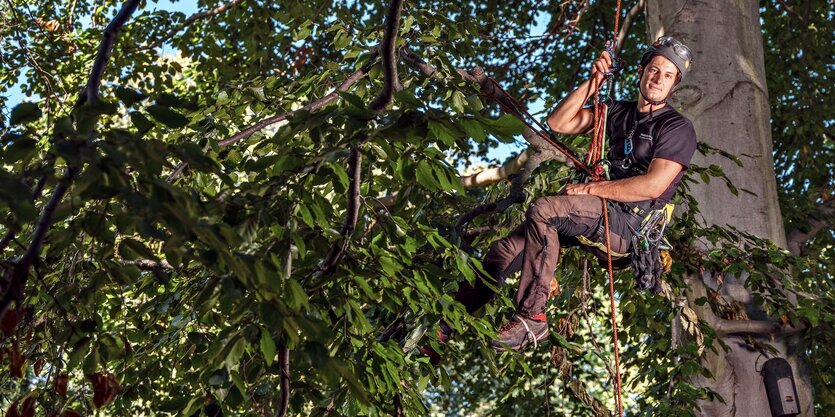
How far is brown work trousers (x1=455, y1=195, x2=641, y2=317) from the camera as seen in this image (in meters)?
3.95

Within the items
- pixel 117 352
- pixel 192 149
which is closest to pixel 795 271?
pixel 117 352

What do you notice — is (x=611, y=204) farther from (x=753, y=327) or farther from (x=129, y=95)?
(x=129, y=95)

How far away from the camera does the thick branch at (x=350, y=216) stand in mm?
2848

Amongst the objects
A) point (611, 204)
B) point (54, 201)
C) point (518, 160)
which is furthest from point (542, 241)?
point (54, 201)

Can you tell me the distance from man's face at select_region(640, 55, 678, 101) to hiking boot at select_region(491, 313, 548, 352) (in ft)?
3.61

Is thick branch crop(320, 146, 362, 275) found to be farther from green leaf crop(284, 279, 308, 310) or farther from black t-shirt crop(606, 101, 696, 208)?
black t-shirt crop(606, 101, 696, 208)

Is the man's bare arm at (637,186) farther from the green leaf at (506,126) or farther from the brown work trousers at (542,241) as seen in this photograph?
the green leaf at (506,126)

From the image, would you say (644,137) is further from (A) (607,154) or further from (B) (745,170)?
(B) (745,170)

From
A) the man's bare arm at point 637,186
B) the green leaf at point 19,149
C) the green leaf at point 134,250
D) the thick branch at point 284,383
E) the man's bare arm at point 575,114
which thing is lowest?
the thick branch at point 284,383

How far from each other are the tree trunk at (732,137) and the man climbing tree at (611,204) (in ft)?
4.27

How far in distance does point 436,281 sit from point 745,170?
129 inches

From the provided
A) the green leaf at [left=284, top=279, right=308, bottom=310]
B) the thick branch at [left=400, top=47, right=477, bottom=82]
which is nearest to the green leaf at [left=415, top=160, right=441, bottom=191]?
the green leaf at [left=284, top=279, right=308, bottom=310]

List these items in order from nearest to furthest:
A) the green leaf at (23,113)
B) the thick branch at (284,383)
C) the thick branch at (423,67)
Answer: the green leaf at (23,113) < the thick branch at (284,383) < the thick branch at (423,67)

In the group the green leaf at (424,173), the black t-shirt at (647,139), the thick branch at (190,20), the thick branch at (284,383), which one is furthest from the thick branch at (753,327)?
the thick branch at (190,20)
